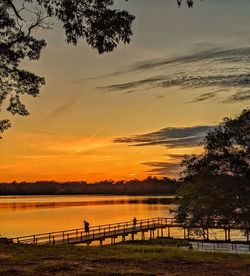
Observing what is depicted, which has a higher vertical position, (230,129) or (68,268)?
(230,129)

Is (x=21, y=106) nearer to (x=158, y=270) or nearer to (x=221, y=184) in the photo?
(x=158, y=270)

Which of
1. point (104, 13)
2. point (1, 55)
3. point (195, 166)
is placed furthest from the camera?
point (195, 166)

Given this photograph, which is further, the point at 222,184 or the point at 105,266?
the point at 222,184

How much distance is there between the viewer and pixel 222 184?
4081 cm

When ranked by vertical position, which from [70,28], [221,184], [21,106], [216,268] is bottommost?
[216,268]

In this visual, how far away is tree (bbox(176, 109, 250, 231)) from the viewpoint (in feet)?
132

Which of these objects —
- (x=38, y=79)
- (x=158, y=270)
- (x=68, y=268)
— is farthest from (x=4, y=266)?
(x=38, y=79)

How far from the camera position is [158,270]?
13.7 meters

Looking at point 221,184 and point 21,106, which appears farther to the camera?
point 221,184

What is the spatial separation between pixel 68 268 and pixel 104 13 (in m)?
8.59

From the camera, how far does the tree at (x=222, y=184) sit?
4034cm

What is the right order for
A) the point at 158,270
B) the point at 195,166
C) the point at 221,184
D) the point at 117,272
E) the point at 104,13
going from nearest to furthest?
the point at 117,272, the point at 158,270, the point at 104,13, the point at 221,184, the point at 195,166

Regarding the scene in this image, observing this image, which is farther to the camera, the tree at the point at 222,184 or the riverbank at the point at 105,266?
the tree at the point at 222,184

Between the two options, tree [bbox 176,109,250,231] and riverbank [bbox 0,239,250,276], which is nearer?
riverbank [bbox 0,239,250,276]
